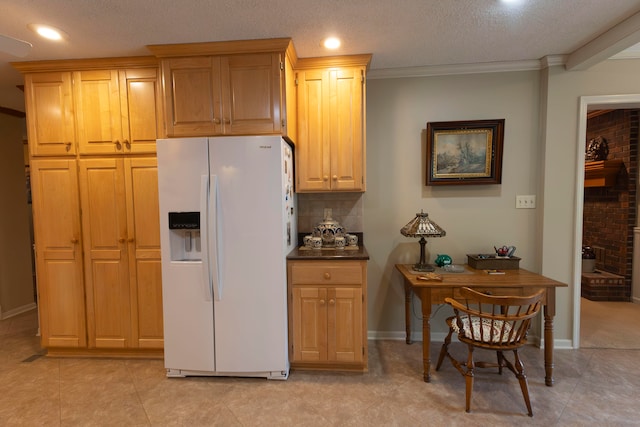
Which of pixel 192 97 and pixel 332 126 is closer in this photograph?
pixel 192 97

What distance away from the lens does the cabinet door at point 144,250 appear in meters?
Answer: 2.45

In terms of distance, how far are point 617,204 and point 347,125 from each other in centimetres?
384

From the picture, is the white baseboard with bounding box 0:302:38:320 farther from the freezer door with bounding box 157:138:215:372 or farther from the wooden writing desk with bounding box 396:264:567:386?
the wooden writing desk with bounding box 396:264:567:386

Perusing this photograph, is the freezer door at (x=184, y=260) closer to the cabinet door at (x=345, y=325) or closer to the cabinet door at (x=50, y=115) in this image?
the cabinet door at (x=345, y=325)

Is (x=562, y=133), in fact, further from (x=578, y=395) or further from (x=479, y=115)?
(x=578, y=395)

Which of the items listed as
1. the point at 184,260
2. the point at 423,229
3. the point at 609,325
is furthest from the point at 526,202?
the point at 184,260

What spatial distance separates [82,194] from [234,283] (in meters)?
1.51

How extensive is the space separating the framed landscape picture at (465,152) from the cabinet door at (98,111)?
2618 millimetres

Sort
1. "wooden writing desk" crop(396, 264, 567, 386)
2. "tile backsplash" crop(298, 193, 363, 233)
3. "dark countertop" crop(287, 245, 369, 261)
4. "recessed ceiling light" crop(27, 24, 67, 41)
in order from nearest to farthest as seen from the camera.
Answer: "recessed ceiling light" crop(27, 24, 67, 41) → "wooden writing desk" crop(396, 264, 567, 386) → "dark countertop" crop(287, 245, 369, 261) → "tile backsplash" crop(298, 193, 363, 233)

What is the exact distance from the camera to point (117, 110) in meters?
2.44

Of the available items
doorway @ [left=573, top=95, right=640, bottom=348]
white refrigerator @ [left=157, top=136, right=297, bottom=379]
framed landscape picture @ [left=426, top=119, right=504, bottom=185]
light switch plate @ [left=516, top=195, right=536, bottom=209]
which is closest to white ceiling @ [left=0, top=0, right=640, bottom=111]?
doorway @ [left=573, top=95, right=640, bottom=348]

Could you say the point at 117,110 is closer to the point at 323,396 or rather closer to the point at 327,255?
the point at 327,255

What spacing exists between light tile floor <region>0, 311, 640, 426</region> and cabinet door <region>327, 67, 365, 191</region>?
4.96ft

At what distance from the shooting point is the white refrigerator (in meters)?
2.12
